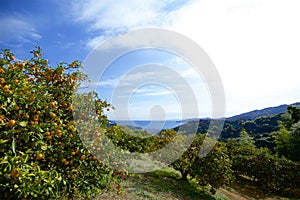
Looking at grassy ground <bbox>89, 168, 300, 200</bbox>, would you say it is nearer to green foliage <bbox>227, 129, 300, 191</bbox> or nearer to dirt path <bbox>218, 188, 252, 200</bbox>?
dirt path <bbox>218, 188, 252, 200</bbox>

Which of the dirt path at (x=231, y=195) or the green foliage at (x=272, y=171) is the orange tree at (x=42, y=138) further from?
the green foliage at (x=272, y=171)

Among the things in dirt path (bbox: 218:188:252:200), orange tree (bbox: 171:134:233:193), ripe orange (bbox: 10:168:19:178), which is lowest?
dirt path (bbox: 218:188:252:200)

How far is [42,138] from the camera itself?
236 centimetres

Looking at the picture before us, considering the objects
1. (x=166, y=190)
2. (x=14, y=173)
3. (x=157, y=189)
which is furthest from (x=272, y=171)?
(x=14, y=173)

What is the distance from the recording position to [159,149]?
904 centimetres

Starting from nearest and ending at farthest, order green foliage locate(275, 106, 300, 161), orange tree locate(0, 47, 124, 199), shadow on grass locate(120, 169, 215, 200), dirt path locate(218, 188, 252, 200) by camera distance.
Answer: orange tree locate(0, 47, 124, 199) < shadow on grass locate(120, 169, 215, 200) < dirt path locate(218, 188, 252, 200) < green foliage locate(275, 106, 300, 161)

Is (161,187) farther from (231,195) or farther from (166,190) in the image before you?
(231,195)

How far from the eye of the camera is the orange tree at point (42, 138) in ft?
6.85

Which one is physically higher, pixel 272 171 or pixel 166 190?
pixel 166 190

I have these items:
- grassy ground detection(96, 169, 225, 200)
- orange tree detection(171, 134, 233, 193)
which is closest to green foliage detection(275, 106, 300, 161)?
orange tree detection(171, 134, 233, 193)

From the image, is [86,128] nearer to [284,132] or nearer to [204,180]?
[204,180]

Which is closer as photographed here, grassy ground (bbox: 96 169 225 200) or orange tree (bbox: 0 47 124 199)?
orange tree (bbox: 0 47 124 199)

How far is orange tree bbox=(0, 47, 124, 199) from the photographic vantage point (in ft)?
6.85

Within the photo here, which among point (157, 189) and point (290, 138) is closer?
point (157, 189)
